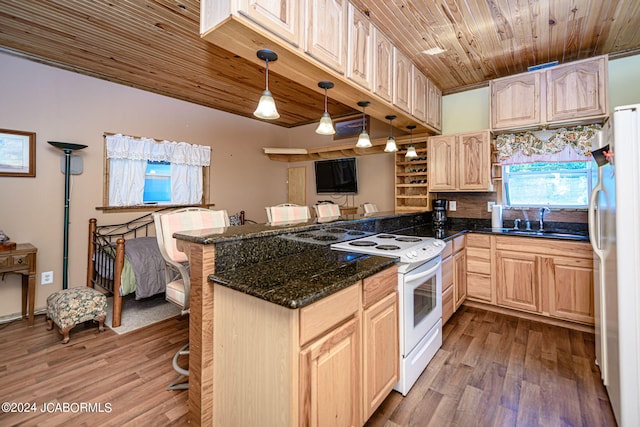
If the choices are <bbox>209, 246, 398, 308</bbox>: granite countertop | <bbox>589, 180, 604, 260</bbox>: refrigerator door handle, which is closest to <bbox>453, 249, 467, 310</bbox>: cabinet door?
<bbox>589, 180, 604, 260</bbox>: refrigerator door handle

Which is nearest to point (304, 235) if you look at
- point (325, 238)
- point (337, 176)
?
point (325, 238)

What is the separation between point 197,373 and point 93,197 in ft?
10.5

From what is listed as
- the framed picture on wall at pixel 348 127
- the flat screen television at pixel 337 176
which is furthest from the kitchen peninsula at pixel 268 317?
the framed picture on wall at pixel 348 127

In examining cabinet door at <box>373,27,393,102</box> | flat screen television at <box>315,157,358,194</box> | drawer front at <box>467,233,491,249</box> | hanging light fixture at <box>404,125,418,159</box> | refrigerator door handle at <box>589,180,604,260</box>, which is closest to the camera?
refrigerator door handle at <box>589,180,604,260</box>

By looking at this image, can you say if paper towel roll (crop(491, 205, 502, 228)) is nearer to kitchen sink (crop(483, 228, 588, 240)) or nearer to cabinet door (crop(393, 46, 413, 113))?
kitchen sink (crop(483, 228, 588, 240))

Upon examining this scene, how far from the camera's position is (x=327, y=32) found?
6.26 ft

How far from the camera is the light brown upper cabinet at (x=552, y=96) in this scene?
8.81 feet

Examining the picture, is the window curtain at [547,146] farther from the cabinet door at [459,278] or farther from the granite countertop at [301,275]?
the granite countertop at [301,275]

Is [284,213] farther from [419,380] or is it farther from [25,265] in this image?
[25,265]

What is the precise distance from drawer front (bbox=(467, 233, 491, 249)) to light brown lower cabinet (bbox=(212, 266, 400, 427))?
2046 millimetres

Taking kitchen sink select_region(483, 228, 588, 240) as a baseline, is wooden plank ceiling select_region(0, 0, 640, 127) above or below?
above

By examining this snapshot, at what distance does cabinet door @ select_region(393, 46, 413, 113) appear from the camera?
2720mm

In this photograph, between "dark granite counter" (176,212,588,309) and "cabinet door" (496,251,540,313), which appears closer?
"dark granite counter" (176,212,588,309)

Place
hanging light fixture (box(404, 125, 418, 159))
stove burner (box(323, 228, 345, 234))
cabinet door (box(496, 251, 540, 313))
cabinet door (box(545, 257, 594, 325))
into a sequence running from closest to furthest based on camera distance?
→ stove burner (box(323, 228, 345, 234)), cabinet door (box(545, 257, 594, 325)), cabinet door (box(496, 251, 540, 313)), hanging light fixture (box(404, 125, 418, 159))
